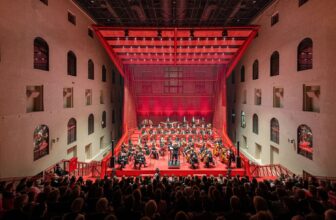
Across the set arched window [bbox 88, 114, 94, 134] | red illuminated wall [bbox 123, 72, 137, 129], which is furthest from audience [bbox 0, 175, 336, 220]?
red illuminated wall [bbox 123, 72, 137, 129]

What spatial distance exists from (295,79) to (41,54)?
13.5m

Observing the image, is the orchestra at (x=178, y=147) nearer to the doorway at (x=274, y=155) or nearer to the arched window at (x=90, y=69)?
the doorway at (x=274, y=155)

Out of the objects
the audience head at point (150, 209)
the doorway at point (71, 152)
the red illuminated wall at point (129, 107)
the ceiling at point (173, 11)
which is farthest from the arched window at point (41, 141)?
the red illuminated wall at point (129, 107)

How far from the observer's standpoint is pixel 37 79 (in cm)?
1067

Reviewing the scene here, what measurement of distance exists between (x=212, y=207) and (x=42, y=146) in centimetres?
951

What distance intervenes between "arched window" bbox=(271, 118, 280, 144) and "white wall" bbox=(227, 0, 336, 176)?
0.40 metres

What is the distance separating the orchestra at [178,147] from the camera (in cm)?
1365

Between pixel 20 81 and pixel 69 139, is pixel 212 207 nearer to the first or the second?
pixel 20 81

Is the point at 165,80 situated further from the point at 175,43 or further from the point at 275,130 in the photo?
the point at 275,130

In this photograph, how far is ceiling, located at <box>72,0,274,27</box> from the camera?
555 inches

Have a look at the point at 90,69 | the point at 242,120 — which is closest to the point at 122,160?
the point at 90,69

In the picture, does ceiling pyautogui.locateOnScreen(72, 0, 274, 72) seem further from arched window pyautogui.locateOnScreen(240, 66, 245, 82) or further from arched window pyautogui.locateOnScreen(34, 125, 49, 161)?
arched window pyautogui.locateOnScreen(34, 125, 49, 161)

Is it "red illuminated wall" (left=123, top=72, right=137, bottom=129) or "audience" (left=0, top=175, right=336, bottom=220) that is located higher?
"red illuminated wall" (left=123, top=72, right=137, bottom=129)

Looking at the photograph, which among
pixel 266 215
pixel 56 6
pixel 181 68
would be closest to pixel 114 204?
pixel 266 215
